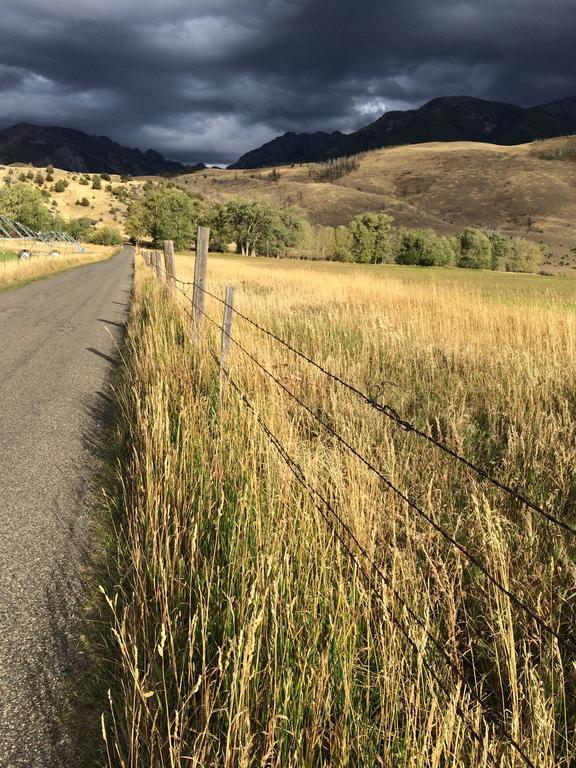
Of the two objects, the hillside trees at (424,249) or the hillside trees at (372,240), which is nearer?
the hillside trees at (424,249)

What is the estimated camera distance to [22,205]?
226ft

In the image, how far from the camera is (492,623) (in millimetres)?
2146

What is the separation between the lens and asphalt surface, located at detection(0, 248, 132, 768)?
1.94 meters

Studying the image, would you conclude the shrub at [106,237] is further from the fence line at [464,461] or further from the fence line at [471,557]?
the fence line at [464,461]

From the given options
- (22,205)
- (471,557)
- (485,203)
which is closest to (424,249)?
(22,205)

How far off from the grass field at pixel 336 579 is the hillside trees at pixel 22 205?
76891 mm

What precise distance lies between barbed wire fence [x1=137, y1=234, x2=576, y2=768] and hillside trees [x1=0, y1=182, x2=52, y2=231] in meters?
74.5

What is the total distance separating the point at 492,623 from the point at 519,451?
2.25 metres

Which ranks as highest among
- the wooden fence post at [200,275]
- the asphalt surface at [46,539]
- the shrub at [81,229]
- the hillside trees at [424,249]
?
the shrub at [81,229]

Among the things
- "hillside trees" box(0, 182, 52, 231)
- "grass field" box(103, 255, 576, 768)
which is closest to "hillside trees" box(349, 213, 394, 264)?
"hillside trees" box(0, 182, 52, 231)

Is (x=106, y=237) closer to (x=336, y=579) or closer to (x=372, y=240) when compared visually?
(x=372, y=240)

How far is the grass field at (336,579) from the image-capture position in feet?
4.85

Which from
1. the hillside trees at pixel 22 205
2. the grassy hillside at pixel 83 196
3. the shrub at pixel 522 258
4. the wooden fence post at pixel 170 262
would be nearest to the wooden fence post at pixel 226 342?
the wooden fence post at pixel 170 262

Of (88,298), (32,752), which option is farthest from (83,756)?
(88,298)
